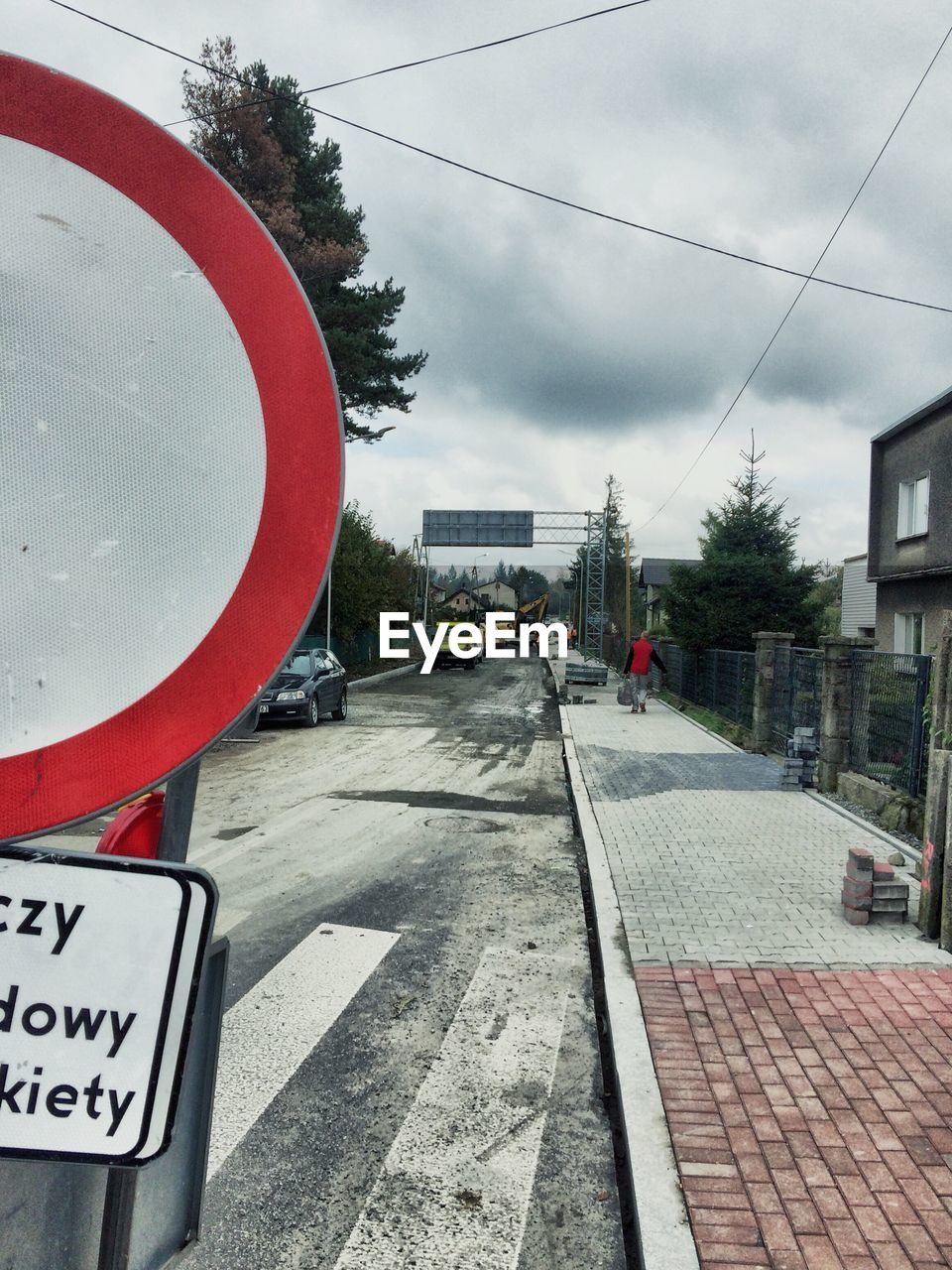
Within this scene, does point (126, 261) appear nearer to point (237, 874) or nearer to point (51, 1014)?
point (51, 1014)

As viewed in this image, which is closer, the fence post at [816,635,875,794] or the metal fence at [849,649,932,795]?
the metal fence at [849,649,932,795]

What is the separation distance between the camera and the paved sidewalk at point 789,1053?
279cm

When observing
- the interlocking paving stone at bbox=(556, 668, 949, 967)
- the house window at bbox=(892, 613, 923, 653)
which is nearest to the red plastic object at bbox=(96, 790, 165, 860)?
the interlocking paving stone at bbox=(556, 668, 949, 967)

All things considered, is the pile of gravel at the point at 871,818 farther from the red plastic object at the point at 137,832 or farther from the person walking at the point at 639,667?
the person walking at the point at 639,667

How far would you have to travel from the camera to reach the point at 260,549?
3.42 feet

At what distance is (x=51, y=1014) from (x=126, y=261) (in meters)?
0.89

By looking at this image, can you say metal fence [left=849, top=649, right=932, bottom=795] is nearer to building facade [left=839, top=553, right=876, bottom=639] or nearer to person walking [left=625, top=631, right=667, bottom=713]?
person walking [left=625, top=631, right=667, bottom=713]

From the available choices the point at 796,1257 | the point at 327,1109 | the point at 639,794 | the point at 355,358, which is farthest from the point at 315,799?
the point at 355,358

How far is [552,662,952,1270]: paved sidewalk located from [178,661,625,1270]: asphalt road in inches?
15.4

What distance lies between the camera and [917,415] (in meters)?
19.1

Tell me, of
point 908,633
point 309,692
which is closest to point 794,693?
point 309,692

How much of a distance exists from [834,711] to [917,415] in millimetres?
11767

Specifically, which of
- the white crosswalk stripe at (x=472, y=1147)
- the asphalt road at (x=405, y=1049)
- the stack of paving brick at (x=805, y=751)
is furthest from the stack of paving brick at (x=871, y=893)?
the stack of paving brick at (x=805, y=751)

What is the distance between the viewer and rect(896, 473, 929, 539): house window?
1953 cm
